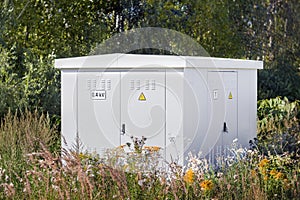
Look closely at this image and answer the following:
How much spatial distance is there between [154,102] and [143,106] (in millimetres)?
133

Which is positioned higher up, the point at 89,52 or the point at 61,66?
the point at 89,52

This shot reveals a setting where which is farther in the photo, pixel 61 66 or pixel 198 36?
pixel 198 36

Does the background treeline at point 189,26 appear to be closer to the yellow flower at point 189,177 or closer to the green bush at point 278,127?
the green bush at point 278,127

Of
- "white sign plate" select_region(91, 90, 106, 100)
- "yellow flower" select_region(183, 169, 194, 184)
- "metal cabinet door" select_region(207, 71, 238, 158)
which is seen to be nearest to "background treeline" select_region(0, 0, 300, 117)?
"white sign plate" select_region(91, 90, 106, 100)

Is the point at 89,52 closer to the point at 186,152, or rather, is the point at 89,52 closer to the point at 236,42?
the point at 236,42

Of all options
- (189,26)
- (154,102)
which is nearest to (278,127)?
(154,102)

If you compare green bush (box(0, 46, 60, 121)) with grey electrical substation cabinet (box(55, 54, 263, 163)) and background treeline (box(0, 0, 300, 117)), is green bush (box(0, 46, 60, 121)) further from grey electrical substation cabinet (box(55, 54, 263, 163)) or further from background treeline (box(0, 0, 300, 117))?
grey electrical substation cabinet (box(55, 54, 263, 163))

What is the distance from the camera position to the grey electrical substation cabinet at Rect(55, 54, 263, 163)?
5.71 m

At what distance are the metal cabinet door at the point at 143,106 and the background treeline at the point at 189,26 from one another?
15.4ft

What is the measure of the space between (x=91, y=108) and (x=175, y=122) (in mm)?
1071

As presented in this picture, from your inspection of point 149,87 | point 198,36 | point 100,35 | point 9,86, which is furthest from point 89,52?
point 149,87

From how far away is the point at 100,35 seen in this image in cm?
1227

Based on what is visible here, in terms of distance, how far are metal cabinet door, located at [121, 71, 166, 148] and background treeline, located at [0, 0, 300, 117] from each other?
15.4ft

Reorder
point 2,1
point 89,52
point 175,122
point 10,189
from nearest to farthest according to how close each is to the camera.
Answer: point 10,189
point 175,122
point 2,1
point 89,52
